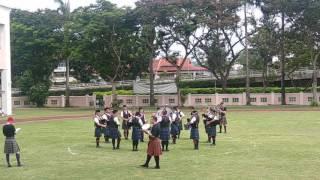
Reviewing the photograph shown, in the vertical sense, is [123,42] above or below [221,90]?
above

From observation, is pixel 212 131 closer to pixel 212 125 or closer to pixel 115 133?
pixel 212 125

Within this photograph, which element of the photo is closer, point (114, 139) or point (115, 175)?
point (115, 175)

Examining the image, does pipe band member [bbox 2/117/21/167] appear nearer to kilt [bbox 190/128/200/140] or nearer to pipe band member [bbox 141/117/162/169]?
pipe band member [bbox 141/117/162/169]

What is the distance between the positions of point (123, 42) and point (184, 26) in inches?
269

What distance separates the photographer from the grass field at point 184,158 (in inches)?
620

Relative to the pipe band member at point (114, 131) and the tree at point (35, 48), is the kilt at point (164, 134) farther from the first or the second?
the tree at point (35, 48)

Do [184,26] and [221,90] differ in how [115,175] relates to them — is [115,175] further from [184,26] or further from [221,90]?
[221,90]

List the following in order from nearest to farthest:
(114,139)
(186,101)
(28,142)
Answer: (114,139), (28,142), (186,101)

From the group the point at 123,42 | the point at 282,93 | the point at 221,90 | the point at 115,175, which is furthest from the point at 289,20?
the point at 115,175

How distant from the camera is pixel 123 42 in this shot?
195 ft

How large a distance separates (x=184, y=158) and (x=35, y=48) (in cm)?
4968

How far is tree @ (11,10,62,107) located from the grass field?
37529mm

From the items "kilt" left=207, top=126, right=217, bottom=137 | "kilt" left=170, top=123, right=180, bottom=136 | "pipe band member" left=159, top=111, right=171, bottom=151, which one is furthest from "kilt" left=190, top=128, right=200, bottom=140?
"kilt" left=170, top=123, right=180, bottom=136

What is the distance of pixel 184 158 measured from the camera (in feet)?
62.6
